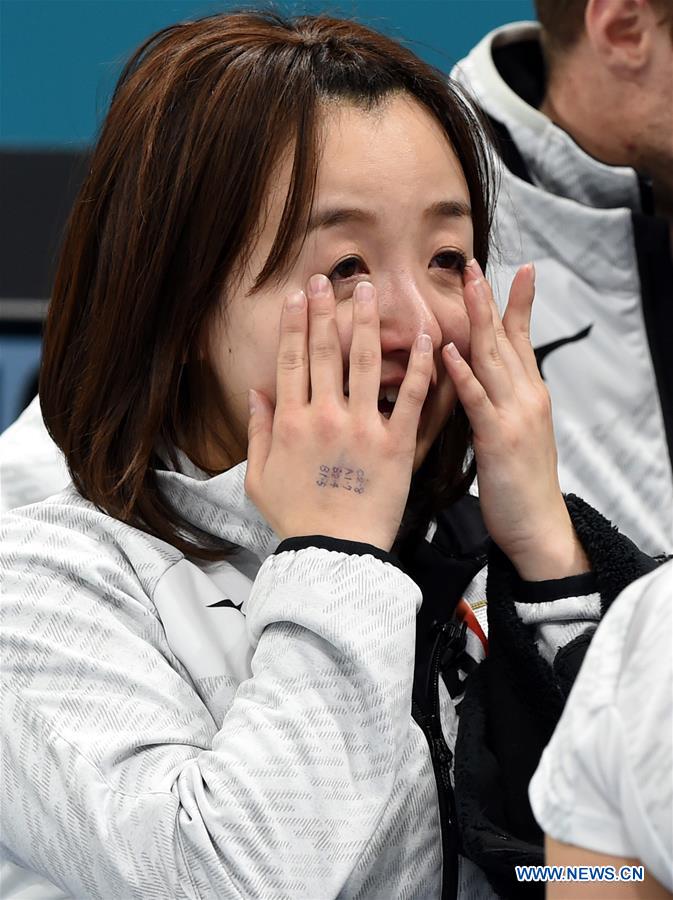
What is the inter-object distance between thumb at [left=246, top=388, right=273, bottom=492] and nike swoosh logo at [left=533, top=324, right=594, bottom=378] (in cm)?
87

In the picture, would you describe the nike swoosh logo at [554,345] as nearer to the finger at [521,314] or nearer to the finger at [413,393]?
the finger at [521,314]

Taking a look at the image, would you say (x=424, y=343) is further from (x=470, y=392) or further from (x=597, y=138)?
(x=597, y=138)

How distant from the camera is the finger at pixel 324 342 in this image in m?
1.12

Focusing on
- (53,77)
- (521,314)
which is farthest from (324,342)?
(53,77)

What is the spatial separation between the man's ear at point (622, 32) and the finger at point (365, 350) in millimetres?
1207

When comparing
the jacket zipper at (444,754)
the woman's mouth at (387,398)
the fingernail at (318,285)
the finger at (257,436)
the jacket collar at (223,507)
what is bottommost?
the jacket zipper at (444,754)

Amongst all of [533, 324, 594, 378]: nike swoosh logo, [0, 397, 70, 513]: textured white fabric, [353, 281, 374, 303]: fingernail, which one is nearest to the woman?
[353, 281, 374, 303]: fingernail

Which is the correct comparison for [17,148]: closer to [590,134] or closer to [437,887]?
[590,134]

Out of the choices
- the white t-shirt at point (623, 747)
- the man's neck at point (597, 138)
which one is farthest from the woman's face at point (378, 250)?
the man's neck at point (597, 138)

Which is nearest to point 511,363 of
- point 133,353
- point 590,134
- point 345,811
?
point 133,353

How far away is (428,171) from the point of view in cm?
116

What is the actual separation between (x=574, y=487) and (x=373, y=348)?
2.78 feet

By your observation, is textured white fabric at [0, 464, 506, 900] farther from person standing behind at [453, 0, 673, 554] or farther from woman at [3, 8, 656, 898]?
person standing behind at [453, 0, 673, 554]

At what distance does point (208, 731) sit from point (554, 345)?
109 cm
